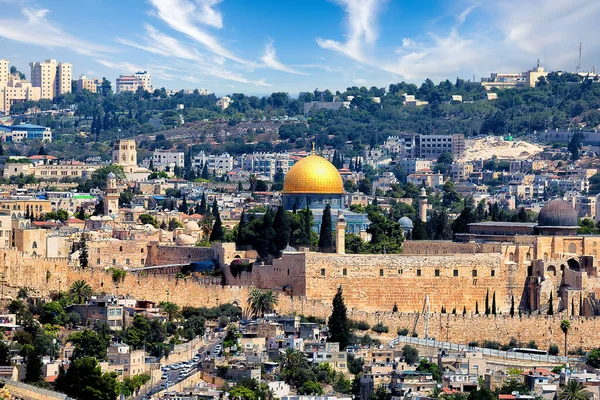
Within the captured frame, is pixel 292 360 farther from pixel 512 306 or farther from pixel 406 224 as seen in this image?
pixel 406 224

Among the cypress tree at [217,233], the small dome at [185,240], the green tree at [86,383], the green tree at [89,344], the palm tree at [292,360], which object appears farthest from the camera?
the cypress tree at [217,233]

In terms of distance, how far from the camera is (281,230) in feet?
174

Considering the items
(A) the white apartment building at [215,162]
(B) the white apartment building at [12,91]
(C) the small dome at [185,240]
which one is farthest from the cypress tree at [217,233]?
(B) the white apartment building at [12,91]

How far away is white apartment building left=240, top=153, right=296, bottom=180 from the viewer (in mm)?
110188

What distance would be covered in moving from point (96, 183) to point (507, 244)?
3488 cm

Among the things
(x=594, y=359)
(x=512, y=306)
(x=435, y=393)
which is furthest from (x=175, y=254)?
(x=435, y=393)

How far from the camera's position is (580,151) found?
121062 mm

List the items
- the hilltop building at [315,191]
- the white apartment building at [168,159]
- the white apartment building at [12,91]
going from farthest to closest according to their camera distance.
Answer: the white apartment building at [12,91]
the white apartment building at [168,159]
the hilltop building at [315,191]

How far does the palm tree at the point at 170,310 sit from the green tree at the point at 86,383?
7981mm

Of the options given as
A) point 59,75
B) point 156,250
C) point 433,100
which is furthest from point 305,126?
point 156,250

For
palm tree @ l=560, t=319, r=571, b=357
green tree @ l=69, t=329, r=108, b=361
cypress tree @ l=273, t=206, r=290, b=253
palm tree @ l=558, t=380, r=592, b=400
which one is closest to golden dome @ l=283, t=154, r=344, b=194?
cypress tree @ l=273, t=206, r=290, b=253

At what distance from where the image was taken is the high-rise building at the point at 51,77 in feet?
545

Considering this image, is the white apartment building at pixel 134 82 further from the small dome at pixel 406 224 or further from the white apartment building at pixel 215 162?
the small dome at pixel 406 224

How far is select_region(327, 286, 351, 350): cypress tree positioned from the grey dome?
32.0 ft
